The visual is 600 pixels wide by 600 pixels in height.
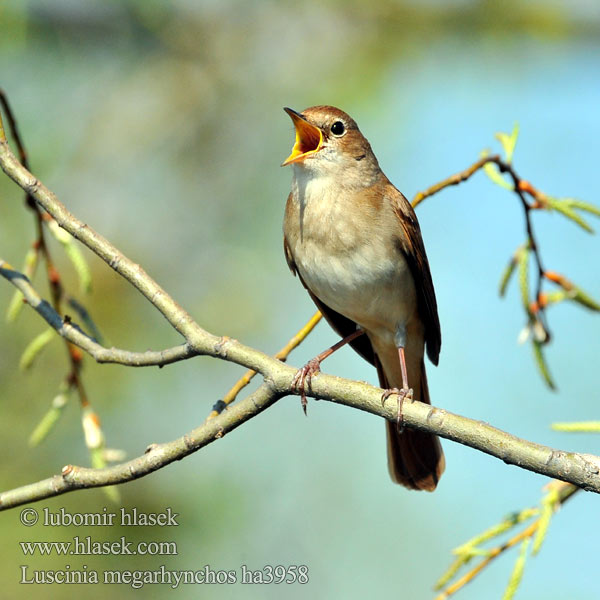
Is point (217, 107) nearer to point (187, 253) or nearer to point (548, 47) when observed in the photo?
point (187, 253)

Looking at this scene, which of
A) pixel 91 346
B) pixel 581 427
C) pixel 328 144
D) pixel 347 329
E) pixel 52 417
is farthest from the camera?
pixel 347 329

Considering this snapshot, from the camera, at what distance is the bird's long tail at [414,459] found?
4.41 meters

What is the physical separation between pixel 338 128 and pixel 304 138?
18cm

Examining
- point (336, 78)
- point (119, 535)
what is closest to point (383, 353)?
point (119, 535)

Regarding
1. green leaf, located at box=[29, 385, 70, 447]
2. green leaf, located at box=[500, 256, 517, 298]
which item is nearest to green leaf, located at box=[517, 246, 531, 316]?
green leaf, located at box=[500, 256, 517, 298]

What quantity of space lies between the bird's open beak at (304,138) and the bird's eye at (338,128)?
0.07 metres

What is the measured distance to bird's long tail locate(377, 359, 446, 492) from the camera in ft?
14.5

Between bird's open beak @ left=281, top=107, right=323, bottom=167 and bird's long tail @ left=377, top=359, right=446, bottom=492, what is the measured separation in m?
1.42

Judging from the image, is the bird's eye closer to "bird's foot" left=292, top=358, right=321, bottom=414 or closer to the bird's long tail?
the bird's long tail

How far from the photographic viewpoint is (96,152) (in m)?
6.77

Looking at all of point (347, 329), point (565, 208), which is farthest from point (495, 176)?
point (347, 329)

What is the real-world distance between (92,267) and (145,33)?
7.84 ft

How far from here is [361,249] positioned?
405 centimetres

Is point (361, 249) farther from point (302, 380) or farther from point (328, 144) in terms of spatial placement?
point (302, 380)
